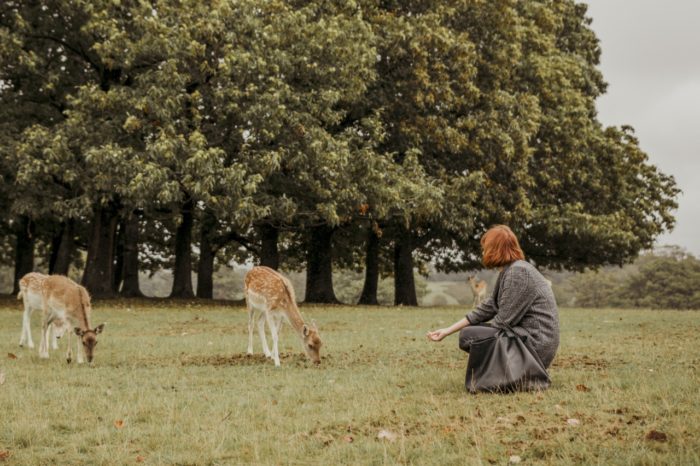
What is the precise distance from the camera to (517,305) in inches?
319

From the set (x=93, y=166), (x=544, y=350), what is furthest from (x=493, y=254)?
(x=93, y=166)

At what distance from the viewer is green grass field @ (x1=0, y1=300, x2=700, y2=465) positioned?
5.67 metres

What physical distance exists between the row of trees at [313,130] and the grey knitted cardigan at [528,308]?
14.5 meters

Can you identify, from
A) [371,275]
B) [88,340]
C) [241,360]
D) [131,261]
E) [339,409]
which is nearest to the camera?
[339,409]

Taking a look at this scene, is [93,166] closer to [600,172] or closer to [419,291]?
[600,172]

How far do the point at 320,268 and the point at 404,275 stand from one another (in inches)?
178

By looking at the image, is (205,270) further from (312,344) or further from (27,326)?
(312,344)

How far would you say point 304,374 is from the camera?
1011 cm

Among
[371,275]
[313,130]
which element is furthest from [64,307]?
Answer: [371,275]

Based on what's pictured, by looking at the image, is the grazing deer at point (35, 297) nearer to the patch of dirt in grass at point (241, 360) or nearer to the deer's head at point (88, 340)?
the deer's head at point (88, 340)

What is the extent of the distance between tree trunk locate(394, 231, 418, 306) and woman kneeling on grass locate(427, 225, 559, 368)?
25.2m

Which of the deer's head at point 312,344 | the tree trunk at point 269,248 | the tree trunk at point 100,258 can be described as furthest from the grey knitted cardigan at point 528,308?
the tree trunk at point 100,258

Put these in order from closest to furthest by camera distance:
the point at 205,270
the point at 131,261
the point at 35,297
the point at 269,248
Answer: the point at 35,297 → the point at 269,248 → the point at 131,261 → the point at 205,270

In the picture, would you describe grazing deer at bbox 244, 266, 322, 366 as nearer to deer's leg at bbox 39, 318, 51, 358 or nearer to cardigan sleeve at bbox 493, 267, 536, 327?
deer's leg at bbox 39, 318, 51, 358
